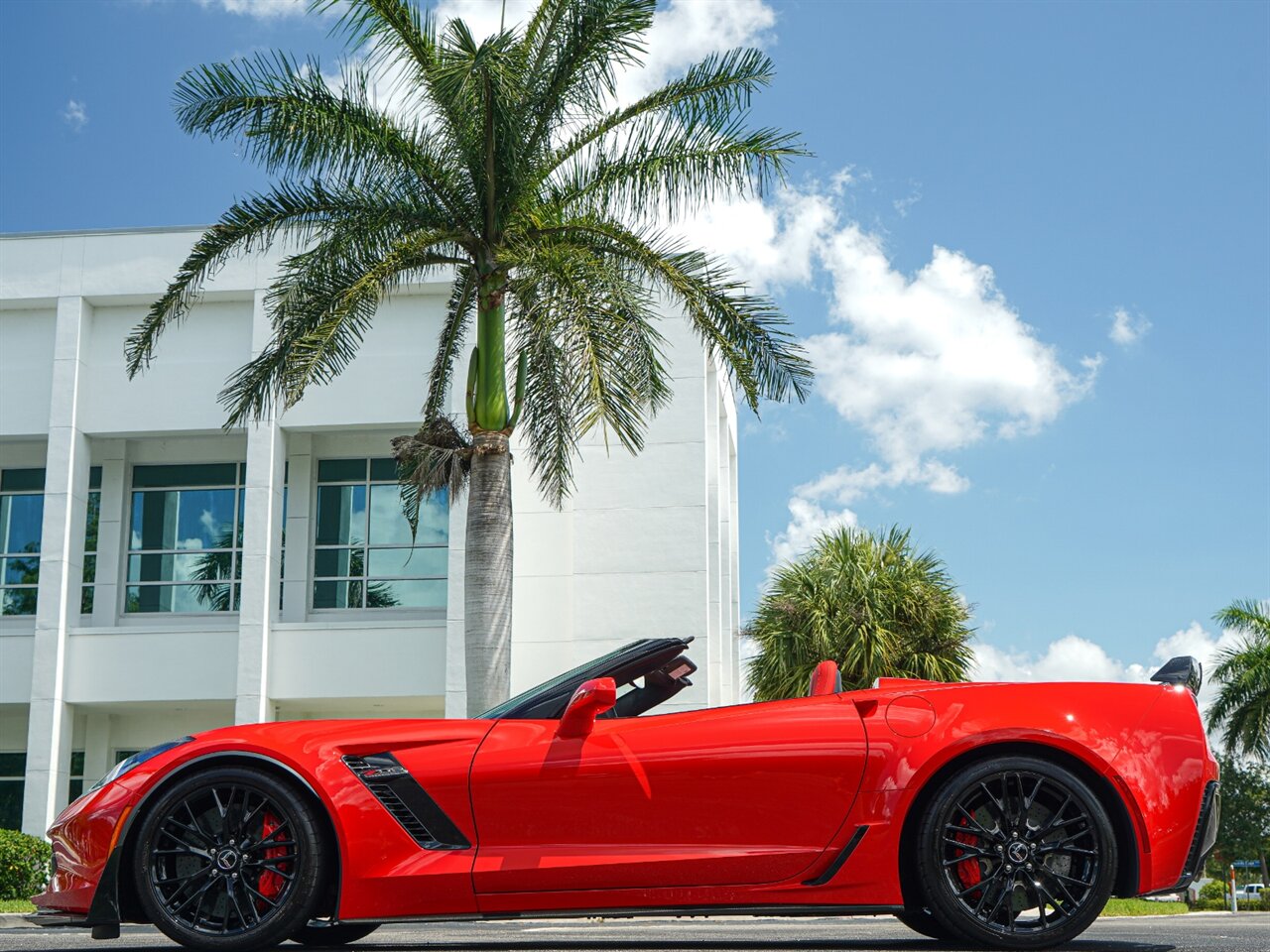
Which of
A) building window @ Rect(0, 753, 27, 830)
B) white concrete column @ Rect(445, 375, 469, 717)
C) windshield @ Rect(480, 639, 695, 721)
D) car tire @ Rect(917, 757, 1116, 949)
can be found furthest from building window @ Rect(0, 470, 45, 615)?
car tire @ Rect(917, 757, 1116, 949)

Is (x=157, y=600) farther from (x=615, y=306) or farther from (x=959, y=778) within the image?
(x=959, y=778)

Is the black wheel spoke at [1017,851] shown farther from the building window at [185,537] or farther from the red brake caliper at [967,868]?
the building window at [185,537]

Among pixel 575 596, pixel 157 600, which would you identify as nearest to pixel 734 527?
pixel 575 596

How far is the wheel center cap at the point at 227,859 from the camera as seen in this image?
4.77m

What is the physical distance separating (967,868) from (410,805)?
1.85 metres

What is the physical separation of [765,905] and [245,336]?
22.5m

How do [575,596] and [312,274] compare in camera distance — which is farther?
[575,596]

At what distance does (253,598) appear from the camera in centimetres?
2441

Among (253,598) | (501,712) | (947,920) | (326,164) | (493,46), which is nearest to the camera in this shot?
(947,920)

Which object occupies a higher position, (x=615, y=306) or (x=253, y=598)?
(x=615, y=306)

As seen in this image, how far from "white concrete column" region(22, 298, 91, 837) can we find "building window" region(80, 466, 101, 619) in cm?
132

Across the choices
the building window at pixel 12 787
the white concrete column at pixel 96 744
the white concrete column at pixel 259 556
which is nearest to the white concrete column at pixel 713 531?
the white concrete column at pixel 259 556

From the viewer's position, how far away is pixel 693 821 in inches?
184

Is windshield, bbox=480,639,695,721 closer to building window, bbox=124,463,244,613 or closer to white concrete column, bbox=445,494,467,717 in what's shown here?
white concrete column, bbox=445,494,467,717
